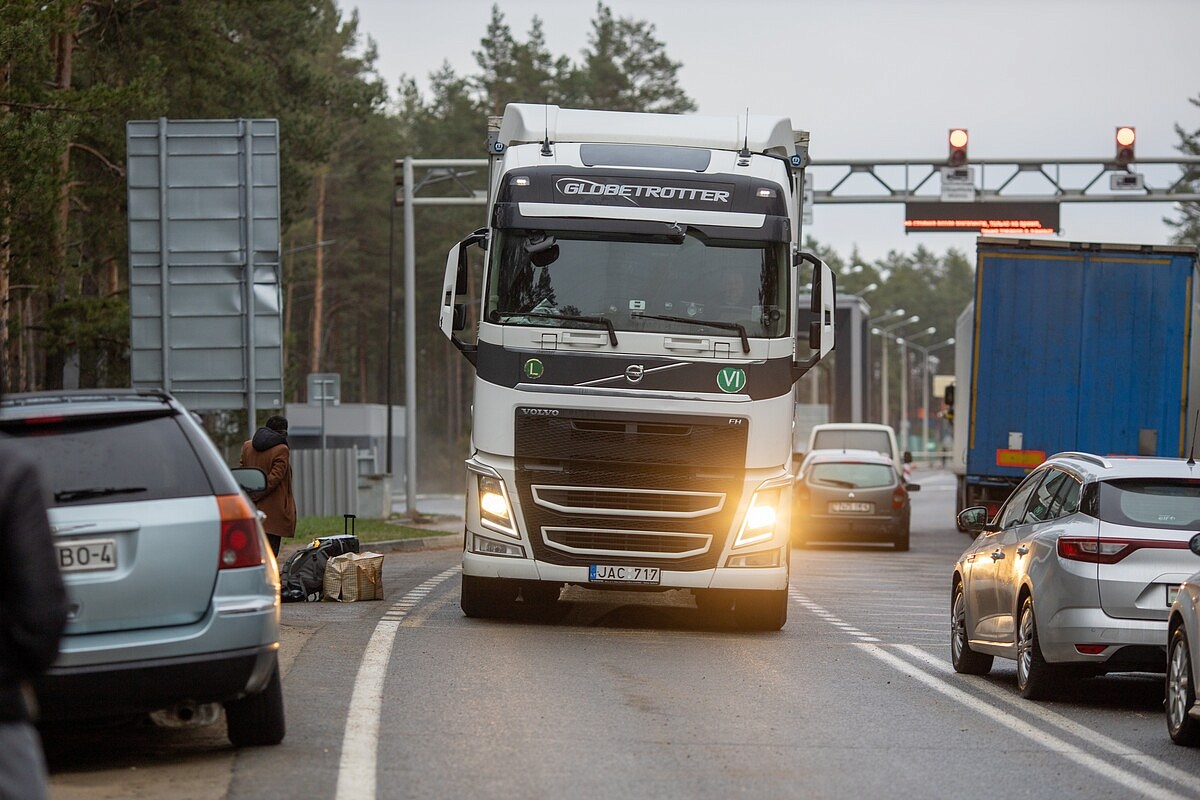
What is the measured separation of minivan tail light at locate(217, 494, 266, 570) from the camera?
7.81m

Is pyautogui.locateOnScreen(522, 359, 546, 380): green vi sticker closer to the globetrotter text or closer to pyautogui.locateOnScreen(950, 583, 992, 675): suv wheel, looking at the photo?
the globetrotter text

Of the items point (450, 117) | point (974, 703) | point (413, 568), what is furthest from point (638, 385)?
point (450, 117)

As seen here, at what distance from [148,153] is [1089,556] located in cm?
1492

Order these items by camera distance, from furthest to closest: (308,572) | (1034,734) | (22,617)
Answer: (308,572), (1034,734), (22,617)

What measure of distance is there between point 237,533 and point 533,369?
6.44 meters

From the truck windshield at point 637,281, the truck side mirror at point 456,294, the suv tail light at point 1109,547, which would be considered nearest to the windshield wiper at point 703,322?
the truck windshield at point 637,281

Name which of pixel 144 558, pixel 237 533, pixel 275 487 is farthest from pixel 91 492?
pixel 275 487

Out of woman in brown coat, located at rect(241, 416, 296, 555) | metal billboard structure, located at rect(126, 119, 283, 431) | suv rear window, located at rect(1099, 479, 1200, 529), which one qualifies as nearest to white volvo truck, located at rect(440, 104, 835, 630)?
woman in brown coat, located at rect(241, 416, 296, 555)

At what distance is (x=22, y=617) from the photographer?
4.22 metres

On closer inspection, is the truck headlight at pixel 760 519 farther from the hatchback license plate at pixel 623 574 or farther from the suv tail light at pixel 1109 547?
the suv tail light at pixel 1109 547

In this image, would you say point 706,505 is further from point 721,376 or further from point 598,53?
point 598,53

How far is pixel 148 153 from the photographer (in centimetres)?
2252

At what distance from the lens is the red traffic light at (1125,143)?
36.4 m

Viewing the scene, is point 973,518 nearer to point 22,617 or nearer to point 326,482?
point 22,617
